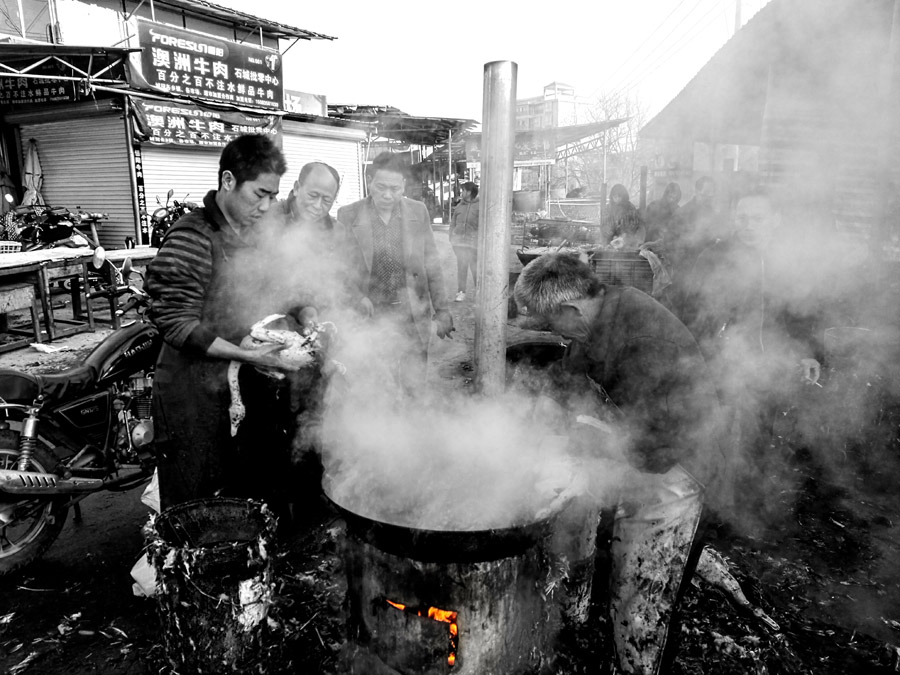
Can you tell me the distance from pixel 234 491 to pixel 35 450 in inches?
57.8

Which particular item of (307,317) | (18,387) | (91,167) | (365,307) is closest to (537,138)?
(91,167)

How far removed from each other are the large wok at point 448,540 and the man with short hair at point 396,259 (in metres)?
2.04

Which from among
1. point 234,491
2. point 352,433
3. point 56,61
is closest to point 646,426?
point 352,433

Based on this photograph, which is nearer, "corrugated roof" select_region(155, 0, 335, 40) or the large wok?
the large wok

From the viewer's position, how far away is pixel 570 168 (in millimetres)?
45938

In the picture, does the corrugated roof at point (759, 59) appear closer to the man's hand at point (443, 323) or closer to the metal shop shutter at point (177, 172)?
the man's hand at point (443, 323)

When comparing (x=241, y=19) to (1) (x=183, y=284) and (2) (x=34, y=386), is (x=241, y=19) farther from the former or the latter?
(1) (x=183, y=284)

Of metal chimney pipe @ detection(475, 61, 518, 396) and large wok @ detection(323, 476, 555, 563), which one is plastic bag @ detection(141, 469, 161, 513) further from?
metal chimney pipe @ detection(475, 61, 518, 396)

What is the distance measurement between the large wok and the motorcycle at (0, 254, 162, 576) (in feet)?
7.46

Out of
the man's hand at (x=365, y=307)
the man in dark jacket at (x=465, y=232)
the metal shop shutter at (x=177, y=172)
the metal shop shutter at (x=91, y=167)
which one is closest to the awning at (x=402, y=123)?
the metal shop shutter at (x=177, y=172)

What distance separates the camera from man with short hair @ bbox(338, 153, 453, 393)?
434 cm

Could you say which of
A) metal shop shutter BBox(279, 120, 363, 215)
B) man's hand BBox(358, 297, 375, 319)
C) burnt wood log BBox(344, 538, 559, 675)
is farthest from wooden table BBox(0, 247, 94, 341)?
metal shop shutter BBox(279, 120, 363, 215)

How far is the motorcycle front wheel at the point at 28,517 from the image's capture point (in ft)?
11.4

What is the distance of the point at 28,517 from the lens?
3.55m
